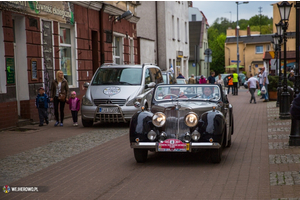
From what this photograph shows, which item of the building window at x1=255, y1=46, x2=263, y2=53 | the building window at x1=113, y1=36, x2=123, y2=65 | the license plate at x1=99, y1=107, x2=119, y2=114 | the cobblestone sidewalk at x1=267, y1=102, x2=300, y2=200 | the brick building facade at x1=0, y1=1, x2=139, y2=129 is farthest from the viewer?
the building window at x1=255, y1=46, x2=263, y2=53

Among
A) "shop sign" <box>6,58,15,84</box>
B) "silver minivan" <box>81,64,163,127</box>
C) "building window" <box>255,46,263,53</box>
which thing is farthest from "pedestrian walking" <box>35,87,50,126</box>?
"building window" <box>255,46,263,53</box>

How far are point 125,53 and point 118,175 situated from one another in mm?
19158

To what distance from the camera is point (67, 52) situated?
19125mm

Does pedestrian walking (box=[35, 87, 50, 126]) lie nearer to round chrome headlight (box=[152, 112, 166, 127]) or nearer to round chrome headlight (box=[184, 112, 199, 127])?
round chrome headlight (box=[152, 112, 166, 127])

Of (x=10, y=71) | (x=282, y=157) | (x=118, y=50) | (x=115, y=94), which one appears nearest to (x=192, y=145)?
(x=282, y=157)

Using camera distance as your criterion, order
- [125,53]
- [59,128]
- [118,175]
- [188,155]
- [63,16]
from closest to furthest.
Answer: [118,175] < [188,155] < [59,128] < [63,16] < [125,53]

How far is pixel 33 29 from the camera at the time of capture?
51.9 ft

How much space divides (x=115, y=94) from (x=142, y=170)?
6733mm

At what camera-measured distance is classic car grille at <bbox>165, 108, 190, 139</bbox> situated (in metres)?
7.98

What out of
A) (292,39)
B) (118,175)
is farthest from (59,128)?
(292,39)

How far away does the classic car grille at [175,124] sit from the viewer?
7984 millimetres

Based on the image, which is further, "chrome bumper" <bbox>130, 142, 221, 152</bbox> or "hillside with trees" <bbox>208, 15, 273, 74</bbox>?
"hillside with trees" <bbox>208, 15, 273, 74</bbox>

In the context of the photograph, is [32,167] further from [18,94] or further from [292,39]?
[292,39]

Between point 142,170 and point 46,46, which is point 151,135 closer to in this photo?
point 142,170
